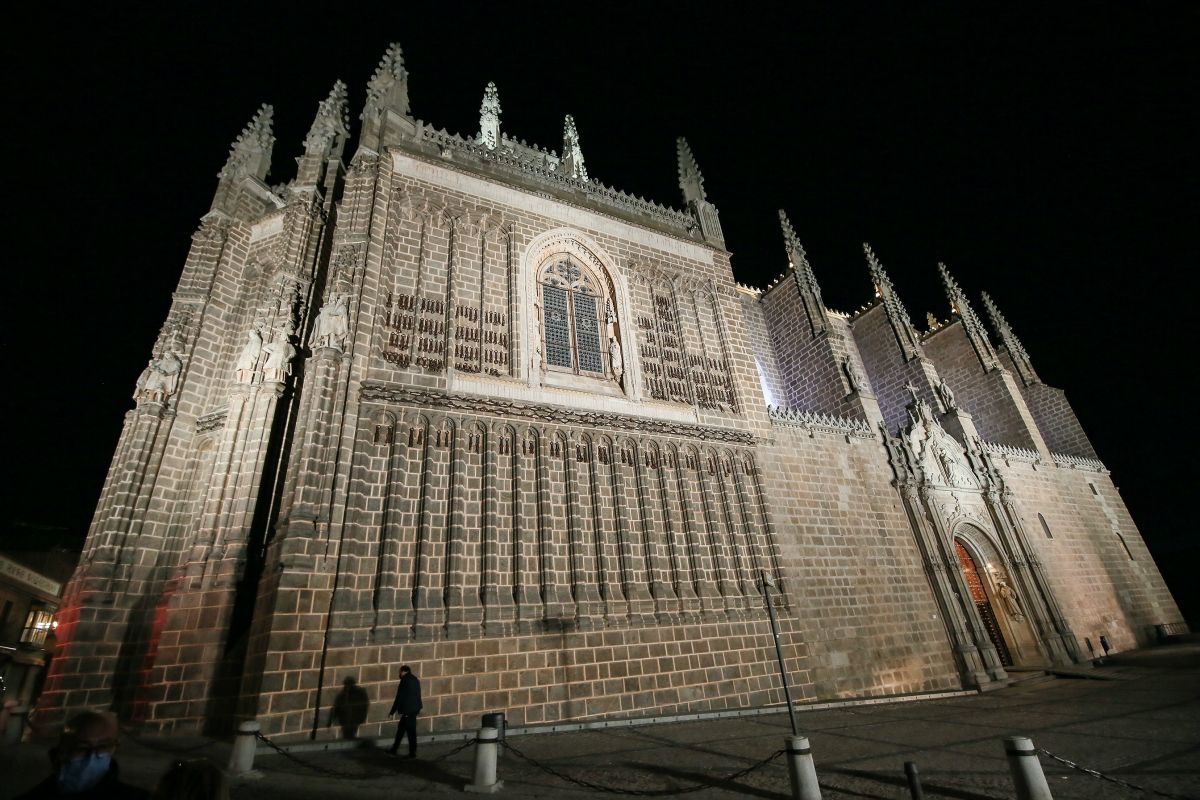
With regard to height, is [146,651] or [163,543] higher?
[163,543]

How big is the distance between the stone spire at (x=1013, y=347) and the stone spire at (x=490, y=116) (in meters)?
29.7

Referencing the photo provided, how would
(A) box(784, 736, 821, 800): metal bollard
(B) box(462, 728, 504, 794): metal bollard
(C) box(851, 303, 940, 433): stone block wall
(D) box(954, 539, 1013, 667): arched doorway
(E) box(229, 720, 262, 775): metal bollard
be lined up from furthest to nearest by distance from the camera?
(C) box(851, 303, 940, 433): stone block wall < (D) box(954, 539, 1013, 667): arched doorway < (E) box(229, 720, 262, 775): metal bollard < (B) box(462, 728, 504, 794): metal bollard < (A) box(784, 736, 821, 800): metal bollard

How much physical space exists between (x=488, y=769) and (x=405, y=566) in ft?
16.3

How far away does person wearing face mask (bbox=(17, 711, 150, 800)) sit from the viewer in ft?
8.38

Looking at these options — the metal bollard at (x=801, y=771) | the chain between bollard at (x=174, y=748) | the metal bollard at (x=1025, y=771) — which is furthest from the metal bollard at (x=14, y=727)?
the metal bollard at (x=1025, y=771)

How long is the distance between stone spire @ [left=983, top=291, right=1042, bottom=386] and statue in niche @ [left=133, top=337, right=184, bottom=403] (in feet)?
120

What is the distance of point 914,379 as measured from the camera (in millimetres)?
21625

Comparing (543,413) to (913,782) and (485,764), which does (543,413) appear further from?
(913,782)

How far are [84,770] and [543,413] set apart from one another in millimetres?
9809

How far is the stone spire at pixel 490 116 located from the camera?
29.5 metres

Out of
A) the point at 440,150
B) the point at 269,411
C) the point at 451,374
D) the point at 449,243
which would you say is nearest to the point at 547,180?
the point at 440,150

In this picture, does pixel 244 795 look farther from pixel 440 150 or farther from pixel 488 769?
pixel 440 150

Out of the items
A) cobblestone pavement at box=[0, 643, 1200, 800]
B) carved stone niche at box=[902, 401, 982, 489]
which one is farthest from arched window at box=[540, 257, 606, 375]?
carved stone niche at box=[902, 401, 982, 489]

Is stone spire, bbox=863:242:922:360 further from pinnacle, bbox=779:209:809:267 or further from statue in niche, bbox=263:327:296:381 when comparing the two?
statue in niche, bbox=263:327:296:381
